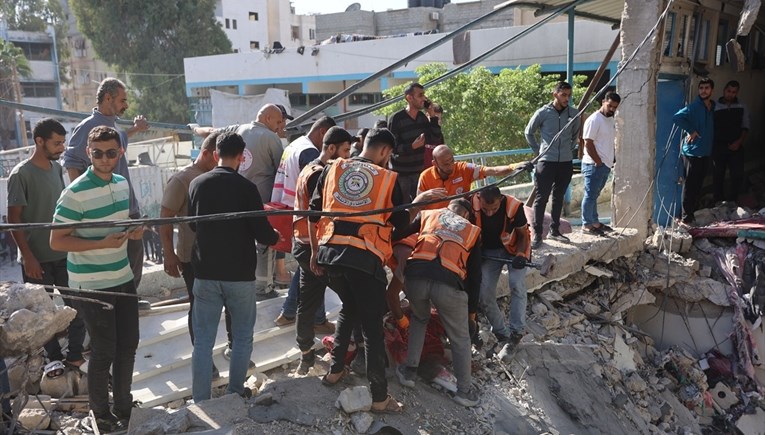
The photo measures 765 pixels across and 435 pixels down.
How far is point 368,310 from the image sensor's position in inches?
151

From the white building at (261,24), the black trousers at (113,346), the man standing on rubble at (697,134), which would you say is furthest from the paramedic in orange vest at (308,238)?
the white building at (261,24)

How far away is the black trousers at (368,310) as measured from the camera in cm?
381

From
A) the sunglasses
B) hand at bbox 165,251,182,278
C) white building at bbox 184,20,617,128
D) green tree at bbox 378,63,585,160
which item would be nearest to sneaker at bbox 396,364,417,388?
hand at bbox 165,251,182,278

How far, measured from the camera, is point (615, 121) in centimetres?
713

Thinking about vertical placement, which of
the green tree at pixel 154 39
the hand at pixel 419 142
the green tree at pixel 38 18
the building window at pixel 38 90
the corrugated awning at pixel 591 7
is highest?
the green tree at pixel 38 18

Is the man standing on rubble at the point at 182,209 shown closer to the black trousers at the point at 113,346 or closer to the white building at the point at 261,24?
the black trousers at the point at 113,346

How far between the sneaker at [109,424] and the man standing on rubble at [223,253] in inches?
18.1

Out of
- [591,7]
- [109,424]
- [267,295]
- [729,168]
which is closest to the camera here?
[109,424]

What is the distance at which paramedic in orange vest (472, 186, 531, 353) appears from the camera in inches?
194

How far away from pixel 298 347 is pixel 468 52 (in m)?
14.4

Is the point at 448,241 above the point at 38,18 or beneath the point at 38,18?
beneath

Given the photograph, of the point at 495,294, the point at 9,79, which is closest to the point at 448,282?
the point at 495,294

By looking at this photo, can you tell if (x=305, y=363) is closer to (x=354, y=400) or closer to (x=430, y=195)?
(x=354, y=400)

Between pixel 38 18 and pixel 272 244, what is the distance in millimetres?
41156
